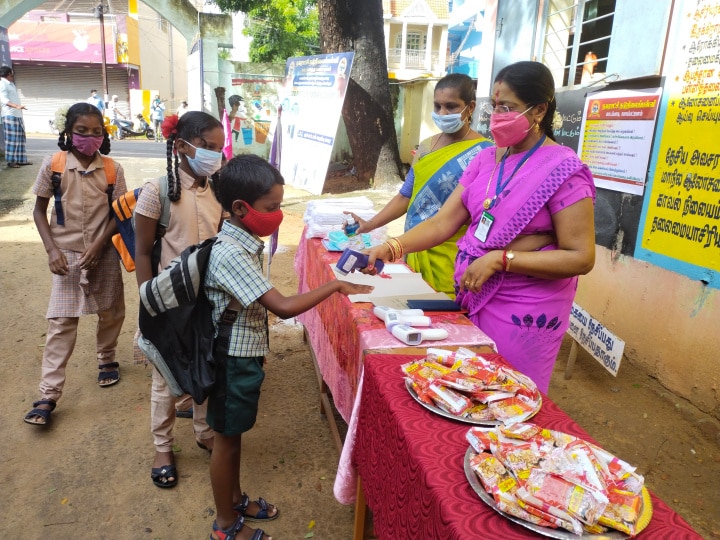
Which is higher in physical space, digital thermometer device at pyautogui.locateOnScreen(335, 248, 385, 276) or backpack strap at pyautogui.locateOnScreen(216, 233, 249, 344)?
digital thermometer device at pyautogui.locateOnScreen(335, 248, 385, 276)

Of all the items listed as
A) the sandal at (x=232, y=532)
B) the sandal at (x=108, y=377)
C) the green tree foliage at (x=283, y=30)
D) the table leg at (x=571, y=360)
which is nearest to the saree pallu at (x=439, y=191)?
the sandal at (x=232, y=532)

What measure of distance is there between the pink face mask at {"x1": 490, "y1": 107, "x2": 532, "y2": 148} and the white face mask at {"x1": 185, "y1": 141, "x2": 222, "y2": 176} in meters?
1.19

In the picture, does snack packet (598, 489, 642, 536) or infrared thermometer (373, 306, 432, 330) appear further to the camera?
infrared thermometer (373, 306, 432, 330)

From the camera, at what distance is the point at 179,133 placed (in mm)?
2359

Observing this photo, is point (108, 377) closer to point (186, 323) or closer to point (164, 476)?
point (164, 476)

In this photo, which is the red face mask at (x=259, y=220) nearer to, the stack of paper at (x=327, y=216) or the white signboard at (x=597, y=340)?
the stack of paper at (x=327, y=216)

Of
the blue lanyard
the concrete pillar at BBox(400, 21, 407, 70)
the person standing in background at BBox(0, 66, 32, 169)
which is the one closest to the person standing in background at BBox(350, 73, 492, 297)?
the blue lanyard

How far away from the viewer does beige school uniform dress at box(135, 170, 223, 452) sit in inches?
92.0

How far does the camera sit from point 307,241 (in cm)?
352

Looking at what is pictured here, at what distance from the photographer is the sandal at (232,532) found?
212cm

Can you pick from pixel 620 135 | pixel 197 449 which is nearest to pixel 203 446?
pixel 197 449

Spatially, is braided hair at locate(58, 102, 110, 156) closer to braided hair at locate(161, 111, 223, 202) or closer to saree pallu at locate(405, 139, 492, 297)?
braided hair at locate(161, 111, 223, 202)

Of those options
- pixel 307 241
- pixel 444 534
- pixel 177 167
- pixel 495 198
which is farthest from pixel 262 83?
pixel 444 534

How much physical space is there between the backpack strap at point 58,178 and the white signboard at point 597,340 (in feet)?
10.9
